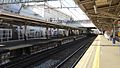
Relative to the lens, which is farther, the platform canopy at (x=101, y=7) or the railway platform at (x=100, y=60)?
the platform canopy at (x=101, y=7)

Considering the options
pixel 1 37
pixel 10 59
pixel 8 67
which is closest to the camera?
pixel 8 67

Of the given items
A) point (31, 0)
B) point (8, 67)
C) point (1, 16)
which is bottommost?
point (8, 67)

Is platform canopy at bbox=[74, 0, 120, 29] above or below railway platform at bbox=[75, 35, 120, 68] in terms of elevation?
above

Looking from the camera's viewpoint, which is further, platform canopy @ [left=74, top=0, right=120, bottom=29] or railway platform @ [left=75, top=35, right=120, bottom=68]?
platform canopy @ [left=74, top=0, right=120, bottom=29]

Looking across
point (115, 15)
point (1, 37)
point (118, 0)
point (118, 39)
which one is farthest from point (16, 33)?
point (118, 0)

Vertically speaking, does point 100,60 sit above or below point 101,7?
below

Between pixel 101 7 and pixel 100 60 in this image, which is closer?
pixel 100 60

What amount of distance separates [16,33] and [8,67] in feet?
80.8

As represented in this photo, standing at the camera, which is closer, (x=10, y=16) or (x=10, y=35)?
(x=10, y=16)

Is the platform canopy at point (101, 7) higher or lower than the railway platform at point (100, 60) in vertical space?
higher

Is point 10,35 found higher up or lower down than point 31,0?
lower down

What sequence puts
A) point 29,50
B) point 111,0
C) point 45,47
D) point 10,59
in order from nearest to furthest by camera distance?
point 111,0 < point 10,59 < point 29,50 < point 45,47

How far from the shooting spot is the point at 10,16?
1906 cm

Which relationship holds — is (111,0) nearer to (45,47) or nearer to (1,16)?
(1,16)
